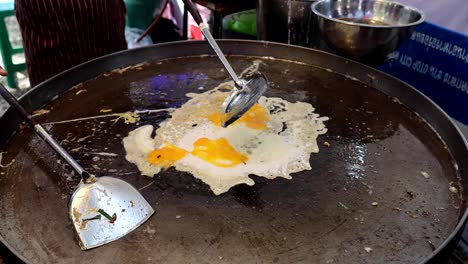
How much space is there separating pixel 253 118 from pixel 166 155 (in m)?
0.45

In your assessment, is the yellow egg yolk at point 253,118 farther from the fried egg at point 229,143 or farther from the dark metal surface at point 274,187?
the dark metal surface at point 274,187

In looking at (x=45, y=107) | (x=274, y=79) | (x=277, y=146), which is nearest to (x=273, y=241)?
(x=277, y=146)

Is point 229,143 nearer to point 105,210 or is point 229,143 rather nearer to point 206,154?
point 206,154

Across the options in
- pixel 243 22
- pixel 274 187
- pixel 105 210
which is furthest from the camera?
pixel 243 22

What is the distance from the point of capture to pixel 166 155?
1.55 metres

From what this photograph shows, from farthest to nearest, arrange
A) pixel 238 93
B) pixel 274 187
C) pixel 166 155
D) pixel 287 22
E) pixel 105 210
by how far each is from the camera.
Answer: pixel 287 22 < pixel 238 93 < pixel 166 155 < pixel 274 187 < pixel 105 210

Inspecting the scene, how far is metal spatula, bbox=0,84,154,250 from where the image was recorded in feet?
3.98

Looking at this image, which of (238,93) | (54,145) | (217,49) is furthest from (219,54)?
(54,145)

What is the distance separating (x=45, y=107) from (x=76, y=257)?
0.90m

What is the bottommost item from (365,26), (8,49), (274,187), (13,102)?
(8,49)

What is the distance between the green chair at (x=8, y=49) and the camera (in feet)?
12.2

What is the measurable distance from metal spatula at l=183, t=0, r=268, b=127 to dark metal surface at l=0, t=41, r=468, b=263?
0.71 ft

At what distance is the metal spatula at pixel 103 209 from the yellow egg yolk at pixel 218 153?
33 centimetres

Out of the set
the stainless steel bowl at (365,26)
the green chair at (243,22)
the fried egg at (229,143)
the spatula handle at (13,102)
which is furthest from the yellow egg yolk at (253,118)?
the green chair at (243,22)
